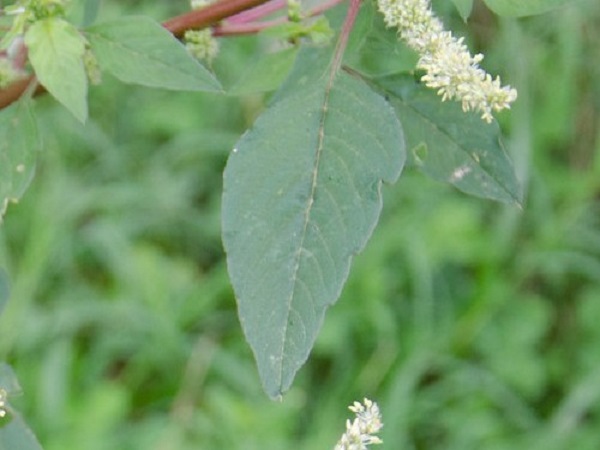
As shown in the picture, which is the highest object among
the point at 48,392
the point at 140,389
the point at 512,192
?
the point at 512,192

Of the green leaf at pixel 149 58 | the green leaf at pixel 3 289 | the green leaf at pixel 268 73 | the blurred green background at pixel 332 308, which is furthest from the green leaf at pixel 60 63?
the blurred green background at pixel 332 308

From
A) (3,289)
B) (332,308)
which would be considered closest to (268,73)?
(3,289)

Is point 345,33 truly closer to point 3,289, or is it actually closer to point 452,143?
point 452,143

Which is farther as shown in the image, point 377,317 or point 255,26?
point 377,317

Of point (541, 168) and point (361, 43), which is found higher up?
point (361, 43)

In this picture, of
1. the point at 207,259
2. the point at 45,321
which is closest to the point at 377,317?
the point at 207,259

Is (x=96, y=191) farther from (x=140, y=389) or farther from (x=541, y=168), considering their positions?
(x=541, y=168)

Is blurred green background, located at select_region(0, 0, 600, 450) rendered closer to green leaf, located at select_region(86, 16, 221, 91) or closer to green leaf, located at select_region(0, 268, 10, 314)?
green leaf, located at select_region(0, 268, 10, 314)
